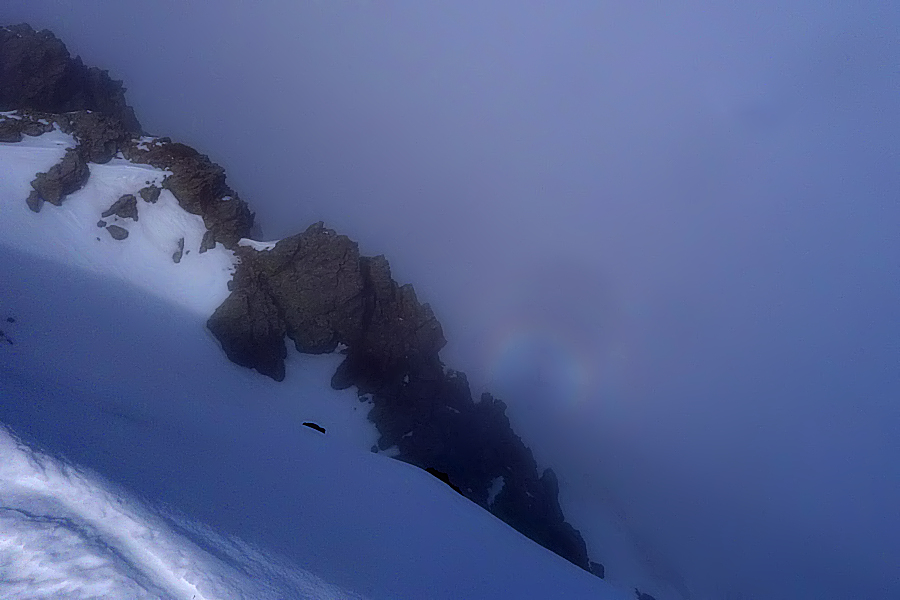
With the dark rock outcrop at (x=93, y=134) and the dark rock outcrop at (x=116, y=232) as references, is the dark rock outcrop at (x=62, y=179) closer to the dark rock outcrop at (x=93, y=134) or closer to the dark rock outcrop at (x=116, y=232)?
the dark rock outcrop at (x=93, y=134)

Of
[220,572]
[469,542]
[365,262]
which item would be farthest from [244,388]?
[220,572]

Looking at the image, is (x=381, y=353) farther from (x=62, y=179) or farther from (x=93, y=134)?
(x=93, y=134)

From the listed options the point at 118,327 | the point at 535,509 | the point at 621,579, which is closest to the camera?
the point at 118,327

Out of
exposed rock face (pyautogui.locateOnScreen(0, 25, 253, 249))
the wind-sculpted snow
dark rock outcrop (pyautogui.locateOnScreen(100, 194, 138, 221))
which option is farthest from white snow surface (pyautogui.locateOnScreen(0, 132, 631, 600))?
exposed rock face (pyautogui.locateOnScreen(0, 25, 253, 249))

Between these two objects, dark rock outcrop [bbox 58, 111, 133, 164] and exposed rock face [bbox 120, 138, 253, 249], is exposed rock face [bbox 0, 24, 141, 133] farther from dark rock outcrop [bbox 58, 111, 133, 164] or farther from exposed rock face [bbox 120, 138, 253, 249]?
exposed rock face [bbox 120, 138, 253, 249]

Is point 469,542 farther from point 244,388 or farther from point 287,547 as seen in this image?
point 244,388

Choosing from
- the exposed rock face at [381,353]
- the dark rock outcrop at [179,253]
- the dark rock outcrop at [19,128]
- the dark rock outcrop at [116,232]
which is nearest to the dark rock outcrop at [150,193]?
the dark rock outcrop at [116,232]
